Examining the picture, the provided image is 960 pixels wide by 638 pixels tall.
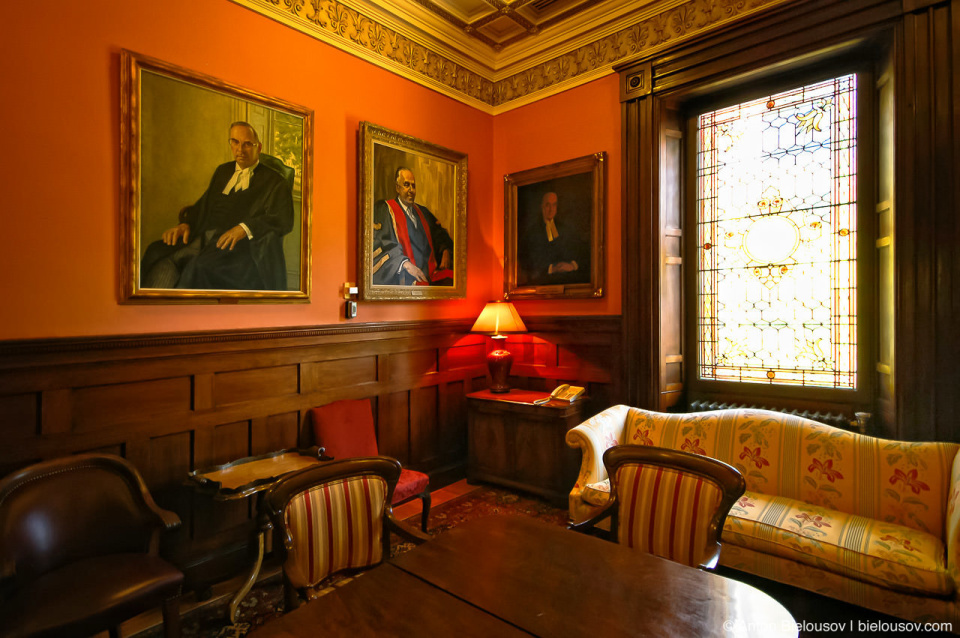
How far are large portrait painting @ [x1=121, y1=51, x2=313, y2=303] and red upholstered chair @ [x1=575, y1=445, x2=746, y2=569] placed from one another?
2.18m

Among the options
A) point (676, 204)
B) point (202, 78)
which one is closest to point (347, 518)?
point (202, 78)

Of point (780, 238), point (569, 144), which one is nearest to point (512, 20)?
point (569, 144)

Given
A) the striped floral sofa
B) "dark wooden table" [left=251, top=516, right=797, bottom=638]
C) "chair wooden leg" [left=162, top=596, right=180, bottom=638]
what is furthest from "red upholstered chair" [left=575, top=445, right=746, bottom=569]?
"chair wooden leg" [left=162, top=596, right=180, bottom=638]

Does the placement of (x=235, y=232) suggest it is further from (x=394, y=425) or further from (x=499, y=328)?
(x=499, y=328)

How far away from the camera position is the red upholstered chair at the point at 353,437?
300 centimetres

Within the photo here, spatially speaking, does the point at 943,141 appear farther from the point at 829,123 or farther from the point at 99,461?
the point at 99,461

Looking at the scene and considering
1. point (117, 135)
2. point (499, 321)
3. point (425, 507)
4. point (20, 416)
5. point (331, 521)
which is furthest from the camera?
point (499, 321)

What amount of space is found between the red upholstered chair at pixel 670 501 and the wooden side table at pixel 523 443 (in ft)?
5.36

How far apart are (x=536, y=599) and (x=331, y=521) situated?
2.46 feet

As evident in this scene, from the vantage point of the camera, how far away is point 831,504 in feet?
8.55

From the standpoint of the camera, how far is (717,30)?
3.31 metres

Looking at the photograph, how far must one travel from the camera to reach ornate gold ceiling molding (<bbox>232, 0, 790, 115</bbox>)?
3.23m

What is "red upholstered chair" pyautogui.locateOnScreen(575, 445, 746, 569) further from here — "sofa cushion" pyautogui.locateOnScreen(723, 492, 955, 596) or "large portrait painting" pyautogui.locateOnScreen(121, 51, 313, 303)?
"large portrait painting" pyautogui.locateOnScreen(121, 51, 313, 303)
